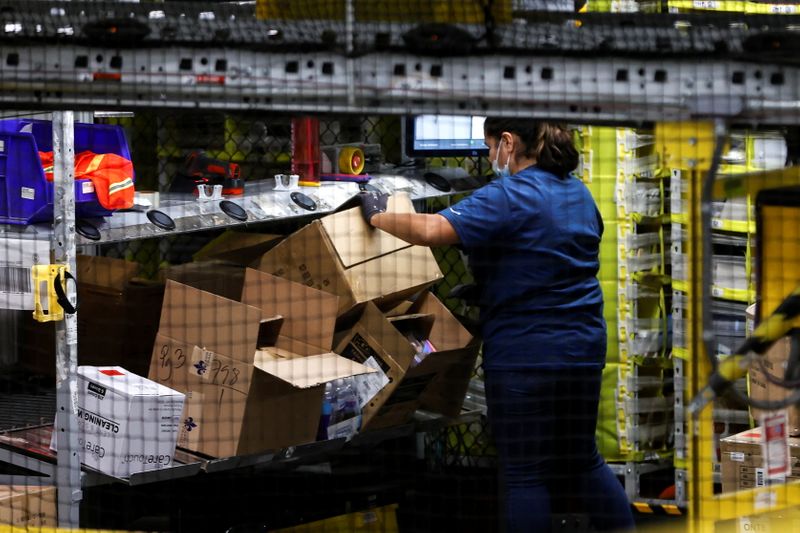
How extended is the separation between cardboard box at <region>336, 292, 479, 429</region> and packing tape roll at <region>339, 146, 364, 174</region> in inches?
27.1

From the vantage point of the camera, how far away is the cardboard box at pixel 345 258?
520 cm

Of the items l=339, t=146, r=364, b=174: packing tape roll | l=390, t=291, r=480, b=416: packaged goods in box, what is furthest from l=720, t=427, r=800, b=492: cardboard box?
l=339, t=146, r=364, b=174: packing tape roll

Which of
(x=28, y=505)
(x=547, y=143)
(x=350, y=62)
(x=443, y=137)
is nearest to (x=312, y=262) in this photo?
(x=443, y=137)

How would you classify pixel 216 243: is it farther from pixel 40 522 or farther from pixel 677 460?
pixel 677 460

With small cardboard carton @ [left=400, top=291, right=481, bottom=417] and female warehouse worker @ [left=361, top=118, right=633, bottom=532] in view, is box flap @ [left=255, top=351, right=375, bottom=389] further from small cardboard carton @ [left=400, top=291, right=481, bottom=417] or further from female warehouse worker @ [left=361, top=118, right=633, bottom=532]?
female warehouse worker @ [left=361, top=118, right=633, bottom=532]

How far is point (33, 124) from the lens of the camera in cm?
491

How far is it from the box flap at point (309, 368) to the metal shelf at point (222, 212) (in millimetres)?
592

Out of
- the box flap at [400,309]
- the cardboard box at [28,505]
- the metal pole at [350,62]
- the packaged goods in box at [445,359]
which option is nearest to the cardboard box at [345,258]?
the box flap at [400,309]

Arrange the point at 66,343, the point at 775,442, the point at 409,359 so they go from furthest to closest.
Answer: the point at 409,359 → the point at 66,343 → the point at 775,442

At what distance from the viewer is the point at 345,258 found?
17.1 ft

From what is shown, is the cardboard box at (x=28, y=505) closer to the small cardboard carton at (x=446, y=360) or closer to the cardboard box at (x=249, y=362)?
the cardboard box at (x=249, y=362)

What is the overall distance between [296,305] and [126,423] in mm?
826

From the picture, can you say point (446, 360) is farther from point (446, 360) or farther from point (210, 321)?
point (210, 321)

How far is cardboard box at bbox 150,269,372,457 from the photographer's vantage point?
4770 millimetres
